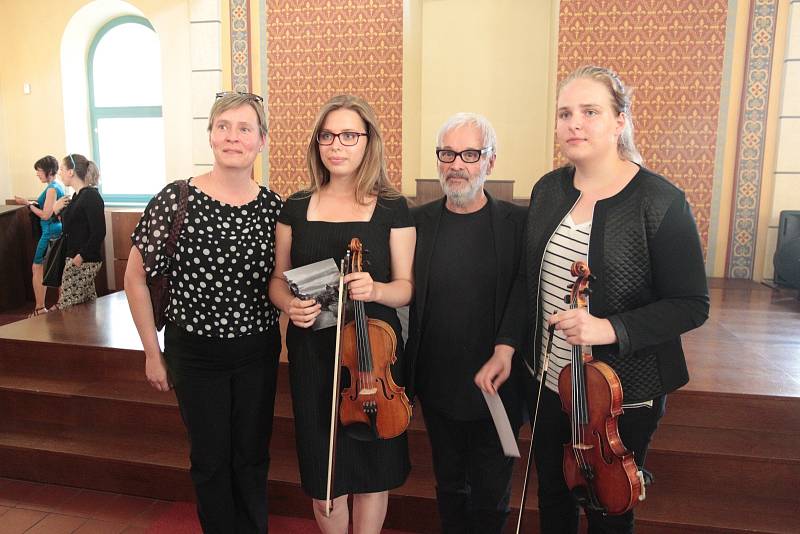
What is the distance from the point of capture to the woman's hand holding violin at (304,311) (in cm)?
145

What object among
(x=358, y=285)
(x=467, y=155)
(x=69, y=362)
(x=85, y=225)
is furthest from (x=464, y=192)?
(x=85, y=225)

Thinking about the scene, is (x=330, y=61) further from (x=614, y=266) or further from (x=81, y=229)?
(x=614, y=266)

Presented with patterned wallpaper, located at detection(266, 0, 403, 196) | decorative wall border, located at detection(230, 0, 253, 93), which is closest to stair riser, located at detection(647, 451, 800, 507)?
patterned wallpaper, located at detection(266, 0, 403, 196)

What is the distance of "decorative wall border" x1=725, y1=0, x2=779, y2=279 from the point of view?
14.8 ft

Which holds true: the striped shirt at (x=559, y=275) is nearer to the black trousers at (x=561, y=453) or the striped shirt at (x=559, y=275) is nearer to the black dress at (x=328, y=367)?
the black trousers at (x=561, y=453)

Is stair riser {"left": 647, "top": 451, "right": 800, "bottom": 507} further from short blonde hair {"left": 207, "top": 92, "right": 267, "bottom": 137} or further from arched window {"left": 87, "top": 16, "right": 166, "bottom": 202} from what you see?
arched window {"left": 87, "top": 16, "right": 166, "bottom": 202}

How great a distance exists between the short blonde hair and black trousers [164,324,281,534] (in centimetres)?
60

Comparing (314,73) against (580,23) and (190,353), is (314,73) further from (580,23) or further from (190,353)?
(190,353)

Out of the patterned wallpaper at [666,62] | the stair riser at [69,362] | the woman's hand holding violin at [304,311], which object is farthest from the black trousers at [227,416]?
the patterned wallpaper at [666,62]

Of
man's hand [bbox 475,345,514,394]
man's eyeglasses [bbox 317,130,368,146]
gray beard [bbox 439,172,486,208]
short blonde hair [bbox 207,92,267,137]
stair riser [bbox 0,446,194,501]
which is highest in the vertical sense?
short blonde hair [bbox 207,92,267,137]

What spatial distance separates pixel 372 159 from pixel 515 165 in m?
4.36

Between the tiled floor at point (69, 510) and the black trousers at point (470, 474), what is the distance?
4.22 ft

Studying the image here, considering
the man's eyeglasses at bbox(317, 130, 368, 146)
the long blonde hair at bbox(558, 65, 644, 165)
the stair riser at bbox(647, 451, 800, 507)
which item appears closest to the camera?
the long blonde hair at bbox(558, 65, 644, 165)

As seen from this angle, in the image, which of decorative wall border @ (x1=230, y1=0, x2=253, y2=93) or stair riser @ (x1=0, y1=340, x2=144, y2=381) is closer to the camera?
stair riser @ (x1=0, y1=340, x2=144, y2=381)
